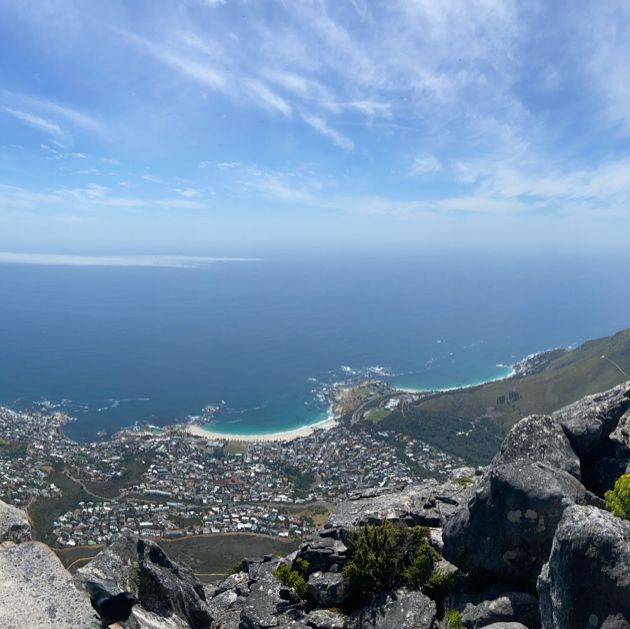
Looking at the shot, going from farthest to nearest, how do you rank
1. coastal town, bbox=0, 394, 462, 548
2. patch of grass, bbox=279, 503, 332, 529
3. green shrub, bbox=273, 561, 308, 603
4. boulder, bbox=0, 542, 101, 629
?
patch of grass, bbox=279, 503, 332, 529
coastal town, bbox=0, 394, 462, 548
green shrub, bbox=273, 561, 308, 603
boulder, bbox=0, 542, 101, 629

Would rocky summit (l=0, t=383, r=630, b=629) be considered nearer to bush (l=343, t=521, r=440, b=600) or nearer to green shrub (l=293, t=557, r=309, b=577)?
green shrub (l=293, t=557, r=309, b=577)

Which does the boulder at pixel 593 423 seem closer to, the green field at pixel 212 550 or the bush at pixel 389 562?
the bush at pixel 389 562

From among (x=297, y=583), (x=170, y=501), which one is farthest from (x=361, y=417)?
(x=297, y=583)

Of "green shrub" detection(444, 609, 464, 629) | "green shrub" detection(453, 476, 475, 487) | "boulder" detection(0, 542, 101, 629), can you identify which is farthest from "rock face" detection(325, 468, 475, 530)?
"boulder" detection(0, 542, 101, 629)

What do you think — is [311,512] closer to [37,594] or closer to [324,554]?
[324,554]

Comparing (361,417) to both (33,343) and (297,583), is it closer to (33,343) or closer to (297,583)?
(297,583)

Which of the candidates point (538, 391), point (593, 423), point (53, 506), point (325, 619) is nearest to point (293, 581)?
point (325, 619)
